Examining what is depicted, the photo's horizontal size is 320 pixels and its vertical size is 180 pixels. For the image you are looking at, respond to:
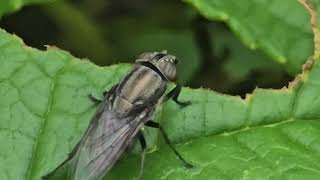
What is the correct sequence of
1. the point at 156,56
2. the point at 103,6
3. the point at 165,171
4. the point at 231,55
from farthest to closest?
the point at 103,6 < the point at 231,55 < the point at 156,56 < the point at 165,171

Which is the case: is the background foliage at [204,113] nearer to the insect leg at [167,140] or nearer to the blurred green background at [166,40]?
the insect leg at [167,140]

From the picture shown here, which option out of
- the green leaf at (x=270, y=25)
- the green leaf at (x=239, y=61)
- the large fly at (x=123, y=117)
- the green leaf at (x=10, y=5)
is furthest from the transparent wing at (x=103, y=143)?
the green leaf at (x=239, y=61)

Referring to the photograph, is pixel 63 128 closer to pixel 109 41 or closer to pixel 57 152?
pixel 57 152

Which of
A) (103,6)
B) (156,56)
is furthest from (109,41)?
(156,56)

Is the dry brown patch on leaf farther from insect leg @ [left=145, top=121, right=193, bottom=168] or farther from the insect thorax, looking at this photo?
insect leg @ [left=145, top=121, right=193, bottom=168]

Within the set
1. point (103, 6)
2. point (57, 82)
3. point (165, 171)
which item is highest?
point (103, 6)

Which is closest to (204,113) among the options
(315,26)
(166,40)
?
(315,26)

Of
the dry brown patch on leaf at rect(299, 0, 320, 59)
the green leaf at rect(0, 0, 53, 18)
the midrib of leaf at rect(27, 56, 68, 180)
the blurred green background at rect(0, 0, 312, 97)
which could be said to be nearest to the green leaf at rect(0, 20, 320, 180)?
the midrib of leaf at rect(27, 56, 68, 180)
